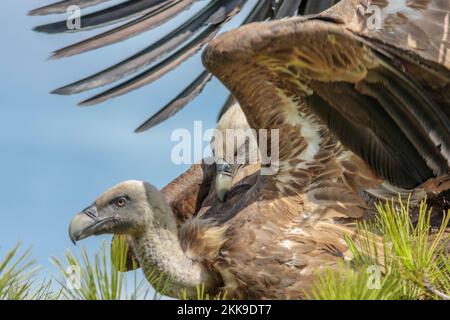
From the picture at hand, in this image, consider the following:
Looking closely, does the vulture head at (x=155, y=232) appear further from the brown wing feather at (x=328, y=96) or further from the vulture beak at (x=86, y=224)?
the brown wing feather at (x=328, y=96)

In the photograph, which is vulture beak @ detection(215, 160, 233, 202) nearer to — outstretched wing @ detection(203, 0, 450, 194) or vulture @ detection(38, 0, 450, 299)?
vulture @ detection(38, 0, 450, 299)

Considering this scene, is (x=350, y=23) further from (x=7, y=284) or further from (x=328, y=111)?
(x=7, y=284)

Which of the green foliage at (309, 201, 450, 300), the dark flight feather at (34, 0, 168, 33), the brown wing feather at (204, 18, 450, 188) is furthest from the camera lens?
the dark flight feather at (34, 0, 168, 33)

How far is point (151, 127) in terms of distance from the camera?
5.43 metres

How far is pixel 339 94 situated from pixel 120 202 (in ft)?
3.53

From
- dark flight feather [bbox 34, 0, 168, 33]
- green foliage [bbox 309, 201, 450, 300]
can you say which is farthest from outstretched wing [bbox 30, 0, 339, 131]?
green foliage [bbox 309, 201, 450, 300]

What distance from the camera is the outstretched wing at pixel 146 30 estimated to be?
17.6ft

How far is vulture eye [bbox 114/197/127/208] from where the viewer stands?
14.6 feet

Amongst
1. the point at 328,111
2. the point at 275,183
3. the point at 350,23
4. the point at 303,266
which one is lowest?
the point at 303,266

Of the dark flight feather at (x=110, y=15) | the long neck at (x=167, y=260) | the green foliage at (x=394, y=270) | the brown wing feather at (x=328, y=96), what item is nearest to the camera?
the green foliage at (x=394, y=270)

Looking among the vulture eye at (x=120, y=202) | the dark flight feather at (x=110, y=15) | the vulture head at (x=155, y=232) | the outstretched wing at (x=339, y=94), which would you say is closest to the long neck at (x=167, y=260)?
the vulture head at (x=155, y=232)

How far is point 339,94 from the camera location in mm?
4301
